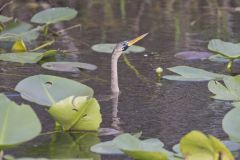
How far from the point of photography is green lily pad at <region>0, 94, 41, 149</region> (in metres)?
2.15

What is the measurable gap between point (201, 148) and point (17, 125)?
1.71ft

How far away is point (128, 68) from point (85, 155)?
50.3 inches

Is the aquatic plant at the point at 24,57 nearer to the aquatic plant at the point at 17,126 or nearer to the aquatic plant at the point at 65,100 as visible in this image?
the aquatic plant at the point at 65,100

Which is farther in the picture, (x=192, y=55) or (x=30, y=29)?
(x=30, y=29)

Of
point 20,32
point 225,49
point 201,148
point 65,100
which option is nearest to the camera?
point 201,148

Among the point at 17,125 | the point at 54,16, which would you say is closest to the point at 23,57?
the point at 54,16

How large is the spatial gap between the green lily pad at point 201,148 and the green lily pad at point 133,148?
6 centimetres

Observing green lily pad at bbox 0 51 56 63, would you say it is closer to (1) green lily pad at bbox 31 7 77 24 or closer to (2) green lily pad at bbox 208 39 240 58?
(1) green lily pad at bbox 31 7 77 24

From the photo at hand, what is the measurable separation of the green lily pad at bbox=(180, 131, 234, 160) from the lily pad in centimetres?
Result: 146

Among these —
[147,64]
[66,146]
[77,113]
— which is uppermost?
[77,113]

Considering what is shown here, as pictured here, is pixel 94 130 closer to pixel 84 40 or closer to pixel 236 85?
pixel 236 85

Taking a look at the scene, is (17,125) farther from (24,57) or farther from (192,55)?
(192,55)

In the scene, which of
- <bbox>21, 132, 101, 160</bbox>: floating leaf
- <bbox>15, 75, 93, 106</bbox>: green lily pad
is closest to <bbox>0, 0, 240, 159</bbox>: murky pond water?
<bbox>21, 132, 101, 160</bbox>: floating leaf

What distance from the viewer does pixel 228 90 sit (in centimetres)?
292
